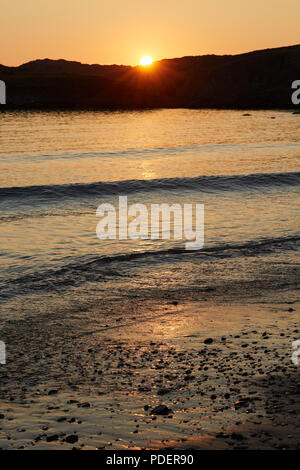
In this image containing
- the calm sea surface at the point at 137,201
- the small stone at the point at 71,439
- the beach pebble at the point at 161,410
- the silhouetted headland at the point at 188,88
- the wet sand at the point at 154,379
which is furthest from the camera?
the silhouetted headland at the point at 188,88

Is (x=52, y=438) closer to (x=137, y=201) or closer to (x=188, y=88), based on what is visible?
(x=137, y=201)

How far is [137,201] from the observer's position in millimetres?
28281

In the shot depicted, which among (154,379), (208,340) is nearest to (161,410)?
(154,379)

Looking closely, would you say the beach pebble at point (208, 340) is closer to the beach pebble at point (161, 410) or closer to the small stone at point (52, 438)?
the beach pebble at point (161, 410)

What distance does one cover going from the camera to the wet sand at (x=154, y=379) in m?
6.79

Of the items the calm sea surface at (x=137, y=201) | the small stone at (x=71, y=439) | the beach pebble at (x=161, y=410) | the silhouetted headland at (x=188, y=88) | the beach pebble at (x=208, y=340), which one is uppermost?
the silhouetted headland at (x=188, y=88)

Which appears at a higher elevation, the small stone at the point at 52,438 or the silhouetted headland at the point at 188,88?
the silhouetted headland at the point at 188,88

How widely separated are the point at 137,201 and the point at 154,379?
2031cm

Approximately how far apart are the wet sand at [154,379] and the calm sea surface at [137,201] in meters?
1.93

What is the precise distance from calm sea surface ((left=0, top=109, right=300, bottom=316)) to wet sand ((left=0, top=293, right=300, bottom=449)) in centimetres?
193

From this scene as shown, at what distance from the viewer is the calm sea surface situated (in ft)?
45.5

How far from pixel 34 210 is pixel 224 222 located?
8.89 m

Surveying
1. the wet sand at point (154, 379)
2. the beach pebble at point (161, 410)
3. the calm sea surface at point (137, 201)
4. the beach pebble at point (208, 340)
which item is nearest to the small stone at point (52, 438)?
the wet sand at point (154, 379)

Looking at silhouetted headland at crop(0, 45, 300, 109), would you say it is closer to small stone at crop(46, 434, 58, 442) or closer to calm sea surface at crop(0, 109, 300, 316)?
calm sea surface at crop(0, 109, 300, 316)
